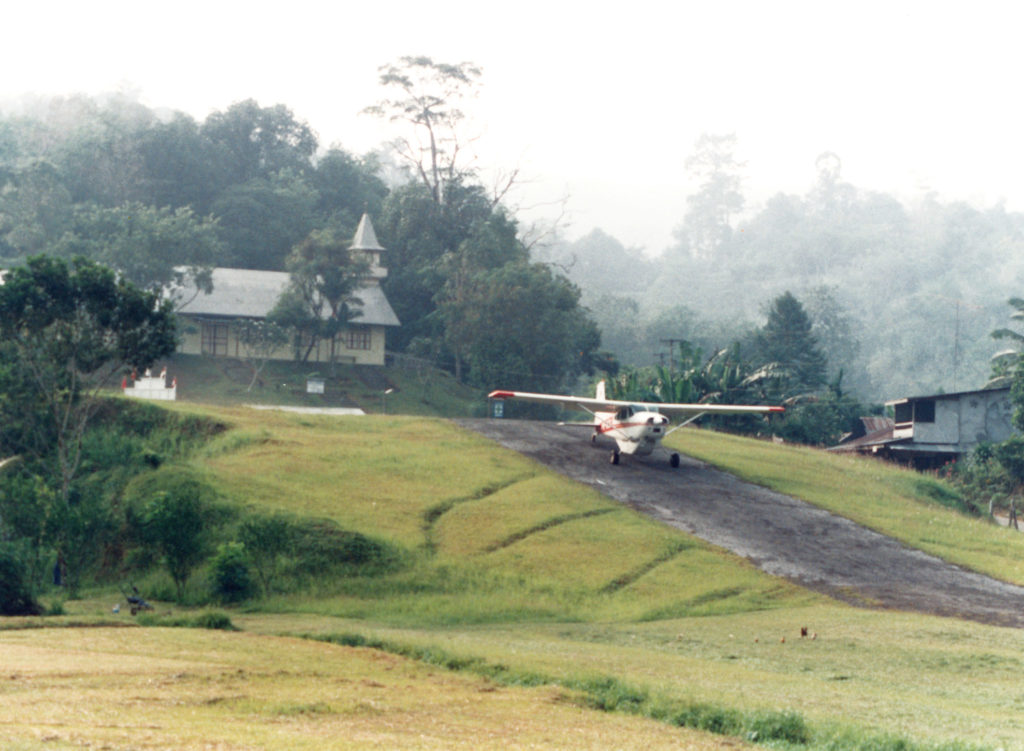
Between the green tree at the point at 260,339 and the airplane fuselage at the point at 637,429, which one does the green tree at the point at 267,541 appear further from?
the green tree at the point at 260,339

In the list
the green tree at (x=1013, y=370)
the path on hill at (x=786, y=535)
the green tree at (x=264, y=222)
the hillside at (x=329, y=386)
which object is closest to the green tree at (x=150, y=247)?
the hillside at (x=329, y=386)

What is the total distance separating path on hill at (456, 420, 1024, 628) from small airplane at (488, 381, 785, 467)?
741 millimetres

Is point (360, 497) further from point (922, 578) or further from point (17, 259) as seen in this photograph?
point (17, 259)

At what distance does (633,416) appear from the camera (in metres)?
40.8

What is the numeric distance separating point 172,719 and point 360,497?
76.0ft

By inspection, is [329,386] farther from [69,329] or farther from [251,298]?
[69,329]

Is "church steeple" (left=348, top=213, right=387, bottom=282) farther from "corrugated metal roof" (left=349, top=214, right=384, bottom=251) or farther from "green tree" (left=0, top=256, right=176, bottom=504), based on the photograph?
"green tree" (left=0, top=256, right=176, bottom=504)

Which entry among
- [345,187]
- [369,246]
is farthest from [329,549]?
[345,187]

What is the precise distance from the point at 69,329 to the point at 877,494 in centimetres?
3057

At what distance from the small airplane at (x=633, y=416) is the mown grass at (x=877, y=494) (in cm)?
291

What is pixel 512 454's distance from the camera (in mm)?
41688

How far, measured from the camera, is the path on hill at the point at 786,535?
1152 inches

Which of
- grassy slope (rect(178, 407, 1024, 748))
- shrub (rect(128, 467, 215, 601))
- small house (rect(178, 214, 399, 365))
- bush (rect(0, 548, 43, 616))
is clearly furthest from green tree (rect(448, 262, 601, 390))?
bush (rect(0, 548, 43, 616))

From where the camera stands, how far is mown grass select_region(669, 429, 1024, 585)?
118 feet
